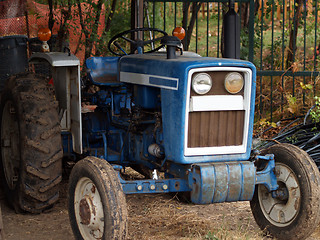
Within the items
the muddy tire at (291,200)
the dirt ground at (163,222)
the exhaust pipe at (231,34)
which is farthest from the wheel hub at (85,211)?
the exhaust pipe at (231,34)

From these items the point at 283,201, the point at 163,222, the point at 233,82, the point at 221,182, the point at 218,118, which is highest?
the point at 233,82

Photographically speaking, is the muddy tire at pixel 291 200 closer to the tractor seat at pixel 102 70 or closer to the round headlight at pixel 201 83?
the round headlight at pixel 201 83

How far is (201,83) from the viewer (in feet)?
12.7

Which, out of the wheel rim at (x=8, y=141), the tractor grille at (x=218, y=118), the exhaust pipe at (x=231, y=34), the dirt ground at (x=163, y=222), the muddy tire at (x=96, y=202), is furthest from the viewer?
the wheel rim at (x=8, y=141)

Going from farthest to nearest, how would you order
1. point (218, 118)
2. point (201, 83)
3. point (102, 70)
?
1. point (102, 70)
2. point (218, 118)
3. point (201, 83)

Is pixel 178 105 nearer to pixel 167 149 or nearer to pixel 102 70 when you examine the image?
pixel 167 149

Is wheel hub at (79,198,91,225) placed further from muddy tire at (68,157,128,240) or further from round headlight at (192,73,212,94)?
round headlight at (192,73,212,94)

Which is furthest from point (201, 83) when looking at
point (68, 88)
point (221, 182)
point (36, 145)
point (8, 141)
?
point (8, 141)

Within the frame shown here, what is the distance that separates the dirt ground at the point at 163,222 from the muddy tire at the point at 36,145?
0.16 meters

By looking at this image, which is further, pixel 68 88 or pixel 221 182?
pixel 68 88

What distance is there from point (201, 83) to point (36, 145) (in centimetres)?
151

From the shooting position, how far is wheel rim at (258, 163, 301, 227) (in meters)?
4.04

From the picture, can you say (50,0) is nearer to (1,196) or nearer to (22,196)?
(1,196)

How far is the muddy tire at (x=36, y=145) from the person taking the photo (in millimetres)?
4516
